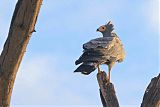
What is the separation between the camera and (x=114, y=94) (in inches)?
236

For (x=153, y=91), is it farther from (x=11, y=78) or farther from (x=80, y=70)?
(x=11, y=78)

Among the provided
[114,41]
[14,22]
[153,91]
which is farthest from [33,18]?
[114,41]

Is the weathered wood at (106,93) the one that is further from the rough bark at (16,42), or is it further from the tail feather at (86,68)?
the rough bark at (16,42)

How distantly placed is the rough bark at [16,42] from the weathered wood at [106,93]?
263 cm

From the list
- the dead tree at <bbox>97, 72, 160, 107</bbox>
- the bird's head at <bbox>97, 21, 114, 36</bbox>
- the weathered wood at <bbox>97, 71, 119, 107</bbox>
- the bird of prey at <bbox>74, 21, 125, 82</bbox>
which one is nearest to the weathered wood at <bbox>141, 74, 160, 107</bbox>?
the dead tree at <bbox>97, 72, 160, 107</bbox>

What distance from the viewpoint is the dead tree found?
532cm

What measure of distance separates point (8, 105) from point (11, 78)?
24 cm

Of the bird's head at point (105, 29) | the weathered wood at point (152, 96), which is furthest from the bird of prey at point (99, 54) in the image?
the bird's head at point (105, 29)

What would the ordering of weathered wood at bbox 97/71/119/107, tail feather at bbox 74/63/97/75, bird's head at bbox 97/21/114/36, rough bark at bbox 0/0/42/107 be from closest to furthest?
rough bark at bbox 0/0/42/107
weathered wood at bbox 97/71/119/107
tail feather at bbox 74/63/97/75
bird's head at bbox 97/21/114/36

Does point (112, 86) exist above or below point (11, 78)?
above

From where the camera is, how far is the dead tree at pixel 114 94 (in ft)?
17.5

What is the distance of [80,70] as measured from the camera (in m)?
6.98

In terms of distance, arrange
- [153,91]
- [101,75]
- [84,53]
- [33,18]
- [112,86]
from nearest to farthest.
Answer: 1. [33,18]
2. [153,91]
3. [112,86]
4. [101,75]
5. [84,53]

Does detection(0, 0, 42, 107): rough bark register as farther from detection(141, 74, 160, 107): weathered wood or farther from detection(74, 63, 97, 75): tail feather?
detection(74, 63, 97, 75): tail feather
